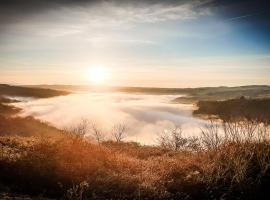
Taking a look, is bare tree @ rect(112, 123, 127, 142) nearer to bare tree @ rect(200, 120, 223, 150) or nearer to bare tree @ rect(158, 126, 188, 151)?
bare tree @ rect(158, 126, 188, 151)

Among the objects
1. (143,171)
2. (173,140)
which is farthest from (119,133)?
(143,171)

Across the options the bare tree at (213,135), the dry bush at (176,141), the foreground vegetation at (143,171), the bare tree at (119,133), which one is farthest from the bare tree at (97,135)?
the bare tree at (213,135)

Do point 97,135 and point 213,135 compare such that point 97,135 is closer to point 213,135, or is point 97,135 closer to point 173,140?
point 173,140

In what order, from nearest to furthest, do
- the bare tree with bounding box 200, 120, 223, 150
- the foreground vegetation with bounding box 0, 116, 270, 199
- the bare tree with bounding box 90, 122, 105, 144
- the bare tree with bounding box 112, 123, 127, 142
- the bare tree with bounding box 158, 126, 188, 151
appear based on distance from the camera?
the foreground vegetation with bounding box 0, 116, 270, 199
the bare tree with bounding box 200, 120, 223, 150
the bare tree with bounding box 90, 122, 105, 144
the bare tree with bounding box 158, 126, 188, 151
the bare tree with bounding box 112, 123, 127, 142

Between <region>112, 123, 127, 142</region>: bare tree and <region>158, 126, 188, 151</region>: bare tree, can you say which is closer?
<region>158, 126, 188, 151</region>: bare tree

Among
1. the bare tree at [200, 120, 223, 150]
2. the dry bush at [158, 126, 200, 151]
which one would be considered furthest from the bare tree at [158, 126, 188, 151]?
the bare tree at [200, 120, 223, 150]

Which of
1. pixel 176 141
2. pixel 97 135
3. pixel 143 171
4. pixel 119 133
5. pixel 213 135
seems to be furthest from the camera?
pixel 119 133

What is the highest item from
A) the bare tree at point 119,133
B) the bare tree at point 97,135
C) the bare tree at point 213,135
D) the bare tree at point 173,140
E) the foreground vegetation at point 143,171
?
the bare tree at point 213,135

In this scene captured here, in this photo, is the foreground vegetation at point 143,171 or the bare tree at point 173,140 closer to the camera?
the foreground vegetation at point 143,171

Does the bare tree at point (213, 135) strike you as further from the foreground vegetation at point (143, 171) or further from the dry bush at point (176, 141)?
the dry bush at point (176, 141)

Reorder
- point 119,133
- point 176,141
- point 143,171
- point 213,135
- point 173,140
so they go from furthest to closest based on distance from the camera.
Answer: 1. point 119,133
2. point 173,140
3. point 176,141
4. point 213,135
5. point 143,171

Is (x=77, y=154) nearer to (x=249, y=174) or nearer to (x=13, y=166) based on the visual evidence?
(x=13, y=166)

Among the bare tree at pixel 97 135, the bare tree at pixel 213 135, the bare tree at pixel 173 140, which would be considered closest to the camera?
the bare tree at pixel 213 135

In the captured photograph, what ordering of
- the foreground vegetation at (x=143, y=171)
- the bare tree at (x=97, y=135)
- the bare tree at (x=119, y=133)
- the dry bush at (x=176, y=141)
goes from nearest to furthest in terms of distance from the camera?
1. the foreground vegetation at (x=143, y=171)
2. the bare tree at (x=97, y=135)
3. the dry bush at (x=176, y=141)
4. the bare tree at (x=119, y=133)
